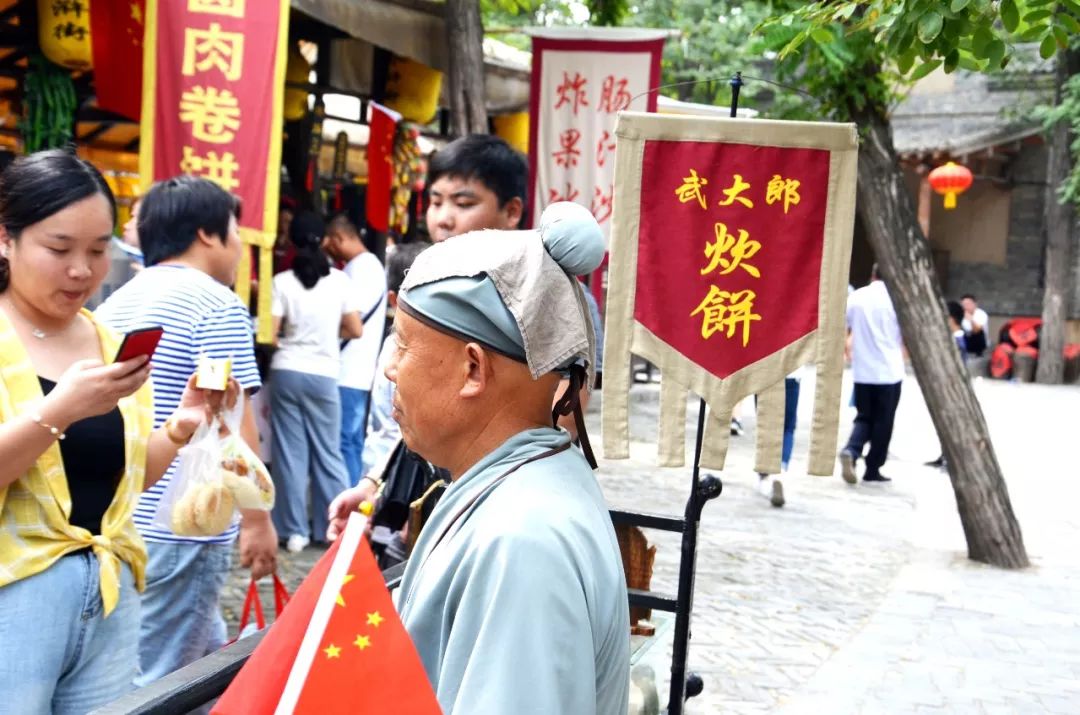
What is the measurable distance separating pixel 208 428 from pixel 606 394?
107 centimetres

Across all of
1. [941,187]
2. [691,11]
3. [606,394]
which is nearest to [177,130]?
[606,394]

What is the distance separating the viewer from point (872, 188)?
7434 mm

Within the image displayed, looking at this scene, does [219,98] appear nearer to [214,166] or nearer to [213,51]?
[213,51]

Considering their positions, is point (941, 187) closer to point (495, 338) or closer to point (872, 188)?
point (872, 188)

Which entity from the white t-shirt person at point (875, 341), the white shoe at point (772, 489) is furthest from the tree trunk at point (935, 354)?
the white t-shirt person at point (875, 341)

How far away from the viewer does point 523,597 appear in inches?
52.5

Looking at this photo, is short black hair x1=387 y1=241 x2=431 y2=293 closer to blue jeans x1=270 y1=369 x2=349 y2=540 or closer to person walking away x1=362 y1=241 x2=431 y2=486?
person walking away x1=362 y1=241 x2=431 y2=486

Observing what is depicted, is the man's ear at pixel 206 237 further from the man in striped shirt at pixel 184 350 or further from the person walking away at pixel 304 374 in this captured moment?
the person walking away at pixel 304 374

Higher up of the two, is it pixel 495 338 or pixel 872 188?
pixel 872 188

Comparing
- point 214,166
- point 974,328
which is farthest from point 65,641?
point 974,328

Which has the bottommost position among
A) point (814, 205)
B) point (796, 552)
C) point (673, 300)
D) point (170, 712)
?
point (796, 552)

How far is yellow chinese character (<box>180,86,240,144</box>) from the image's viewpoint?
5754 mm

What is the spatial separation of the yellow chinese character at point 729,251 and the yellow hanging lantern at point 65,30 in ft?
15.0

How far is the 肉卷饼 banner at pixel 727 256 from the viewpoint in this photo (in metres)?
3.06
